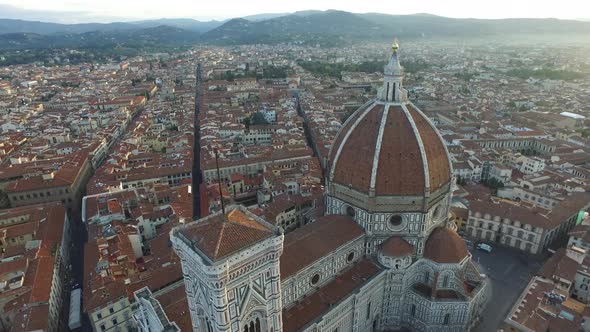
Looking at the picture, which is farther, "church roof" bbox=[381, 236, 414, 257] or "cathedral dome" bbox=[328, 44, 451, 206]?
"church roof" bbox=[381, 236, 414, 257]

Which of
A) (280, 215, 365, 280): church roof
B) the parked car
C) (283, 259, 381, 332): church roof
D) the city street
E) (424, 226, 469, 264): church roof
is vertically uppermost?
(280, 215, 365, 280): church roof

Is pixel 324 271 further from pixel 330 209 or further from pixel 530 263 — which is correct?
pixel 530 263

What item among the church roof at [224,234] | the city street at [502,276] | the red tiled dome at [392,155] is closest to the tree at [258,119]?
the red tiled dome at [392,155]

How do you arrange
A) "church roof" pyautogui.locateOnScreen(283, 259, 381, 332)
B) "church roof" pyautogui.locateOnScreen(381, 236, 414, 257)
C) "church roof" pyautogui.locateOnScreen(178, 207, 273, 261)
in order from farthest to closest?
"church roof" pyautogui.locateOnScreen(381, 236, 414, 257) → "church roof" pyautogui.locateOnScreen(283, 259, 381, 332) → "church roof" pyautogui.locateOnScreen(178, 207, 273, 261)

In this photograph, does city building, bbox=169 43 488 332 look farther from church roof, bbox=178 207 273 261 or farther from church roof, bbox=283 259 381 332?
church roof, bbox=178 207 273 261

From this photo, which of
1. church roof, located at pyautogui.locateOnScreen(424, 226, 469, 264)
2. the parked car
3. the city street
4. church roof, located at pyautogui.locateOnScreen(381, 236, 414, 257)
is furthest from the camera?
the parked car

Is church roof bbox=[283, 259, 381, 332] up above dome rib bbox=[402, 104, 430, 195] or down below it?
below

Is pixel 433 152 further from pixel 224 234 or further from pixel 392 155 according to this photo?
pixel 224 234

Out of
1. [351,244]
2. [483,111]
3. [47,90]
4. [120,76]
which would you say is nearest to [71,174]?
[351,244]

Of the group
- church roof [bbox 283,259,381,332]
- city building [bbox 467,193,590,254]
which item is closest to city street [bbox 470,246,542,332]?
city building [bbox 467,193,590,254]
